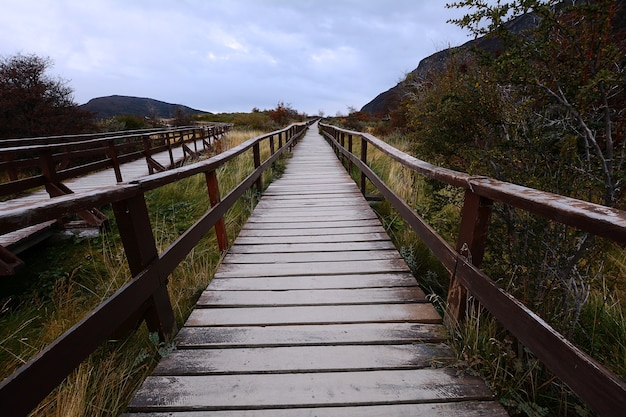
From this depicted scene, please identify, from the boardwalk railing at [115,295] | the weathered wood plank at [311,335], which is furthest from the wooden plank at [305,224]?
the weathered wood plank at [311,335]

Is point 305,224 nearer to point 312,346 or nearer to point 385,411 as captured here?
point 312,346

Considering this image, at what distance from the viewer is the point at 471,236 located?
1.67 m

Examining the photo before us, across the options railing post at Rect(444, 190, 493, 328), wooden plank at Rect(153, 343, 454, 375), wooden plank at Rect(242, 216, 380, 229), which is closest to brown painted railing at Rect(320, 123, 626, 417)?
railing post at Rect(444, 190, 493, 328)

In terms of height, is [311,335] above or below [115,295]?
below

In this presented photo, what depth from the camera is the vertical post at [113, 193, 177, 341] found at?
1.60 m

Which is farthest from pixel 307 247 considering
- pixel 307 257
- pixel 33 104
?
pixel 33 104

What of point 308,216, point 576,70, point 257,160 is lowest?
point 308,216

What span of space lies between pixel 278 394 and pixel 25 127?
43.2 feet

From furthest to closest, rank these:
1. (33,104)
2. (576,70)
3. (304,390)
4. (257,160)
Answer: (33,104)
(257,160)
(576,70)
(304,390)

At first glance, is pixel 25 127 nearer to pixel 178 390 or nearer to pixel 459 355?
pixel 178 390

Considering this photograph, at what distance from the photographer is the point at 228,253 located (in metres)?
3.11

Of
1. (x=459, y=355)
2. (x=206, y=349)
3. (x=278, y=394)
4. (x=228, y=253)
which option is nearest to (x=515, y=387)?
(x=459, y=355)

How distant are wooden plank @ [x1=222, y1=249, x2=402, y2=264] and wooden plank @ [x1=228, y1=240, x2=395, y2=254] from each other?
0.22ft

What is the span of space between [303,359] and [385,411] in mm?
A: 524
